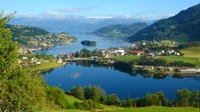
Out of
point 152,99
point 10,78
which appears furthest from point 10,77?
point 152,99

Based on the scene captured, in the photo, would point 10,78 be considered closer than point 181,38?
Yes

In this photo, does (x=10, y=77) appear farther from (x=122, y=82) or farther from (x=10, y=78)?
(x=122, y=82)

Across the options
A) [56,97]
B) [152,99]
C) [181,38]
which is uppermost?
[181,38]

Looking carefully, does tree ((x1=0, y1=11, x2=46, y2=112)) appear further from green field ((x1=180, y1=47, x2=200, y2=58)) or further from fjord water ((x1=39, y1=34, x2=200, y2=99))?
green field ((x1=180, y1=47, x2=200, y2=58))

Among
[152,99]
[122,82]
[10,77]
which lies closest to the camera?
[10,77]

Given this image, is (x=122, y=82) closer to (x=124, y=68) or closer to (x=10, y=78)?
(x=124, y=68)

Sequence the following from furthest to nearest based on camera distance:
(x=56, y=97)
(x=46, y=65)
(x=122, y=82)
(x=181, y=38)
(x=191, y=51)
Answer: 1. (x=181, y=38)
2. (x=191, y=51)
3. (x=46, y=65)
4. (x=122, y=82)
5. (x=56, y=97)

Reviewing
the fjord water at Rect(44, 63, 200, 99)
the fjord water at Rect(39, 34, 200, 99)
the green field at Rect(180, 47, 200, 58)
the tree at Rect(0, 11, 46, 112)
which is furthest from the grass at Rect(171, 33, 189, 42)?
the tree at Rect(0, 11, 46, 112)

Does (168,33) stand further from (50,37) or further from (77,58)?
(77,58)

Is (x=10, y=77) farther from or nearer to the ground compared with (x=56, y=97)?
farther from the ground
